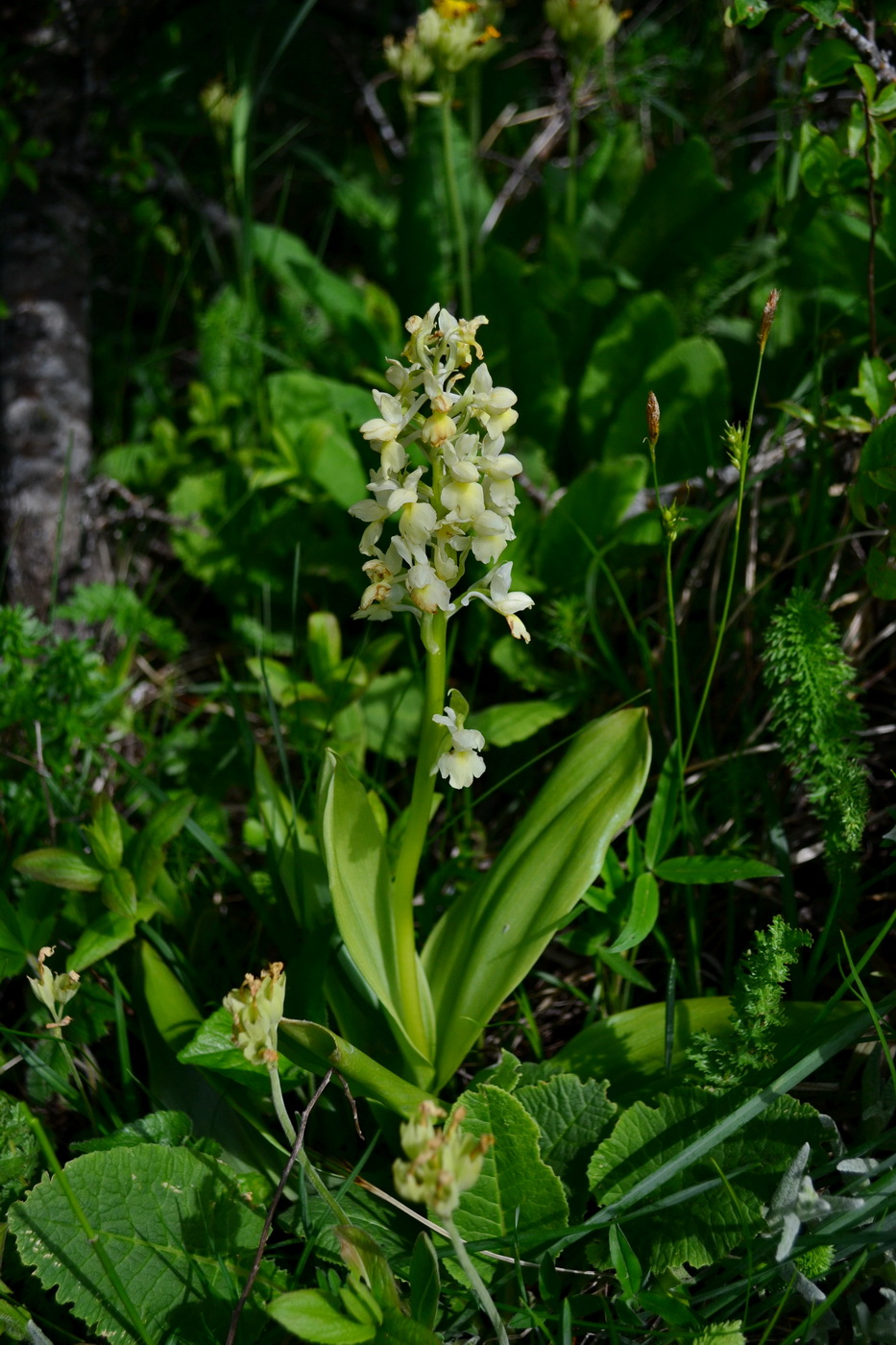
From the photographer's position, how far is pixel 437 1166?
1.01m

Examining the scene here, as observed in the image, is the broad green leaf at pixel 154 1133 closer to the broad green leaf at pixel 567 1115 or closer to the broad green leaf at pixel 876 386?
the broad green leaf at pixel 567 1115

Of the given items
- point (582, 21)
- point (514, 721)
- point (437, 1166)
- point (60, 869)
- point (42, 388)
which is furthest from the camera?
point (42, 388)

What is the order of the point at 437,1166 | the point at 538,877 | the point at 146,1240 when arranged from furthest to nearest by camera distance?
the point at 538,877
the point at 146,1240
the point at 437,1166

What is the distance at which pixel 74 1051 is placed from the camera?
1.82m

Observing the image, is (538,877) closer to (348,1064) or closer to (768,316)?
(348,1064)

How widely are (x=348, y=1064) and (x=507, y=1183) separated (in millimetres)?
288

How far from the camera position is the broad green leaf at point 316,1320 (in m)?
1.17

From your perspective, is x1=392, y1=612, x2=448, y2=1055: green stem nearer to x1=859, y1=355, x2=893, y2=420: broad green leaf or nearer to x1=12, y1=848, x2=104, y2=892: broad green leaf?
x1=12, y1=848, x2=104, y2=892: broad green leaf

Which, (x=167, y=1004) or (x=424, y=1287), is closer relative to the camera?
(x=424, y=1287)

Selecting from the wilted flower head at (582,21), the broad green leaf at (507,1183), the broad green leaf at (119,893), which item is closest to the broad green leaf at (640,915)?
the broad green leaf at (507,1183)

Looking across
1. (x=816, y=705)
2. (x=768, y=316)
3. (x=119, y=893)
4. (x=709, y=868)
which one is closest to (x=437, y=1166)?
(x=709, y=868)

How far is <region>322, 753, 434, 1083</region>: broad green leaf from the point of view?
151 centimetres

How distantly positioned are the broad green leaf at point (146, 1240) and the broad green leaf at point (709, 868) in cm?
83

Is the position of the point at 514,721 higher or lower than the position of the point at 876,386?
Answer: lower
